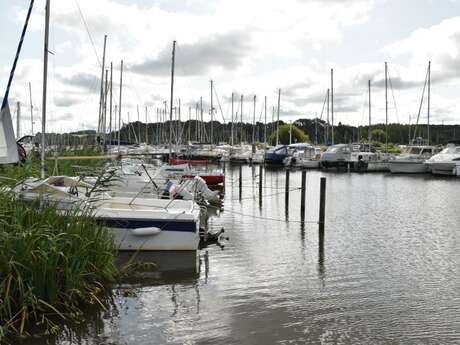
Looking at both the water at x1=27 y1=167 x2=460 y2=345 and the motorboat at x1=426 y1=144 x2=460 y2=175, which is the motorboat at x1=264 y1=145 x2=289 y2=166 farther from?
the water at x1=27 y1=167 x2=460 y2=345

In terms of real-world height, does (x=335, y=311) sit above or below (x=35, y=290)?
below

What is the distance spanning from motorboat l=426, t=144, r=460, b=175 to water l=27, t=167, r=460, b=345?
3804 centimetres

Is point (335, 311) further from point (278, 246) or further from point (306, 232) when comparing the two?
point (306, 232)

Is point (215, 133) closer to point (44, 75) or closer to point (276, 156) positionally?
point (276, 156)

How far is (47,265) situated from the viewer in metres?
8.95

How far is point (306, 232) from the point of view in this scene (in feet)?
66.0

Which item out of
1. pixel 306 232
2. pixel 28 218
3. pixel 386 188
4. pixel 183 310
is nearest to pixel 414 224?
pixel 306 232

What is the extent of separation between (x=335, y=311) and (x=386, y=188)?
3392 cm

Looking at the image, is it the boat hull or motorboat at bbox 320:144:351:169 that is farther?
motorboat at bbox 320:144:351:169

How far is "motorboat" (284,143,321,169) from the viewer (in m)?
73.7

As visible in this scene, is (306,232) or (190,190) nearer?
(306,232)

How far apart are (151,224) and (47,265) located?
5.59 meters

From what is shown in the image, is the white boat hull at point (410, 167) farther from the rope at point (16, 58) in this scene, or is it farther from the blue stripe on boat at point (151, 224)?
the rope at point (16, 58)

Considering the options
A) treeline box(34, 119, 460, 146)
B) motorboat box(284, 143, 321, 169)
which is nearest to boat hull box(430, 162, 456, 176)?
treeline box(34, 119, 460, 146)
